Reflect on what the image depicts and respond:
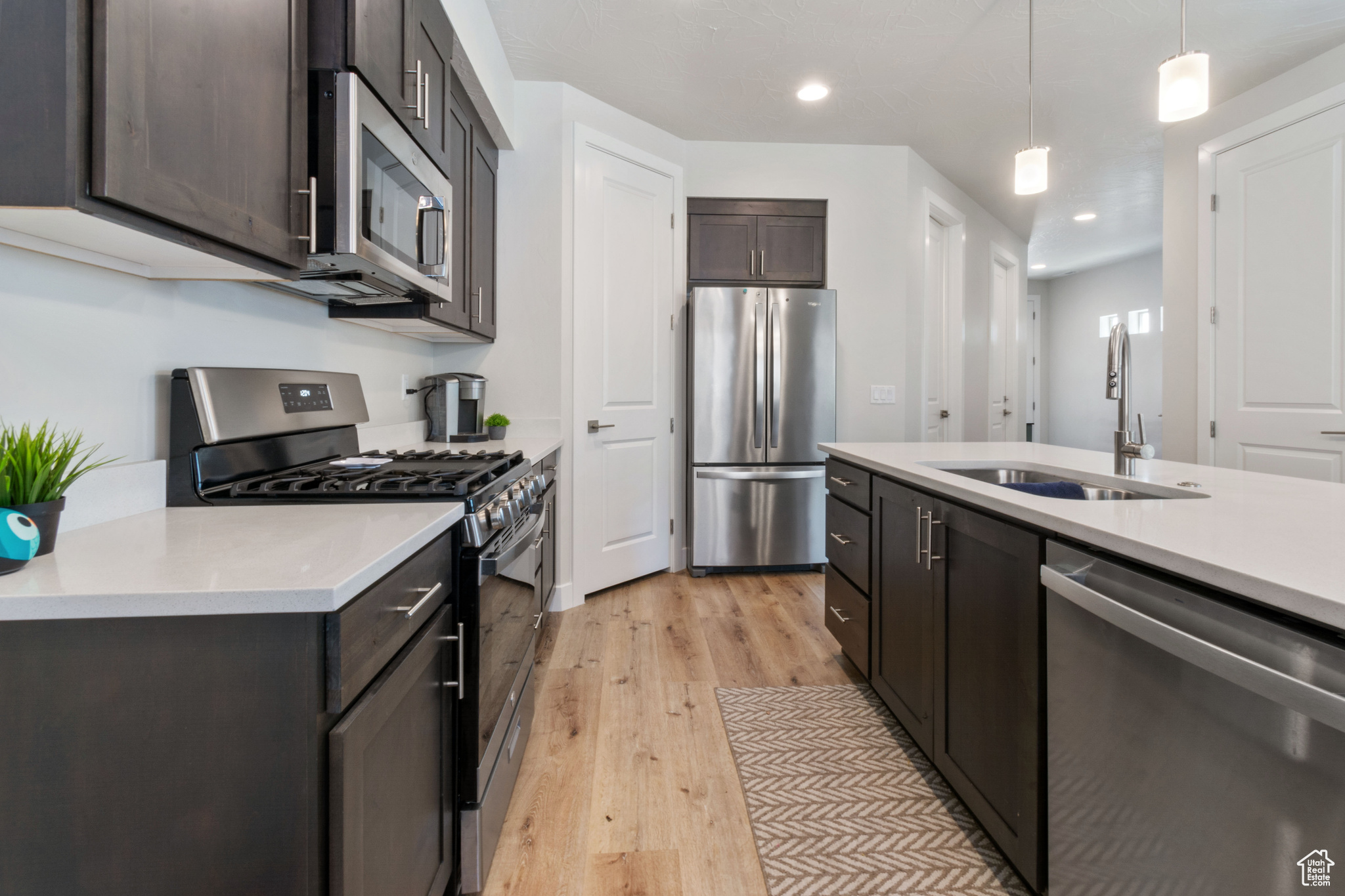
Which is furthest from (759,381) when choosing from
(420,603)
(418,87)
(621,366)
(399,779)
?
(399,779)

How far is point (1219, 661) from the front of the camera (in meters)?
0.78

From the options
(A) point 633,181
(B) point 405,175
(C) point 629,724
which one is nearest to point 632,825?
(C) point 629,724

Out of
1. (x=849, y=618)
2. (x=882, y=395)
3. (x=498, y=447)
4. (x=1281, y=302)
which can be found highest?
(x=1281, y=302)

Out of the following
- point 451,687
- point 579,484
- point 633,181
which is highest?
point 633,181

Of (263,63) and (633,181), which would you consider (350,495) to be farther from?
(633,181)

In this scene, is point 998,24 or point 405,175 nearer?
point 405,175

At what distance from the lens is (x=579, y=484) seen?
10.7 ft

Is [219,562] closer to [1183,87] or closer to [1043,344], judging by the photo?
[1183,87]

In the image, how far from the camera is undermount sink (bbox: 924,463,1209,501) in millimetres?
1439

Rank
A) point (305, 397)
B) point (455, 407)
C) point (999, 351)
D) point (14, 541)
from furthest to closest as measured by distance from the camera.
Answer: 1. point (999, 351)
2. point (455, 407)
3. point (305, 397)
4. point (14, 541)

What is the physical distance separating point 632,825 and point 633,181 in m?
3.10

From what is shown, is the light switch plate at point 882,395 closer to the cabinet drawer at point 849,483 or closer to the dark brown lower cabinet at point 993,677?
the cabinet drawer at point 849,483

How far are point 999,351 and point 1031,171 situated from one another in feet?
12.8

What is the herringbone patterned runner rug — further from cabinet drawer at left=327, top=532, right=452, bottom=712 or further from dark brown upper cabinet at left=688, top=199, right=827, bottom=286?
dark brown upper cabinet at left=688, top=199, right=827, bottom=286
